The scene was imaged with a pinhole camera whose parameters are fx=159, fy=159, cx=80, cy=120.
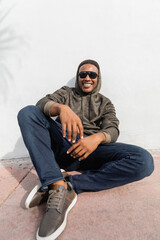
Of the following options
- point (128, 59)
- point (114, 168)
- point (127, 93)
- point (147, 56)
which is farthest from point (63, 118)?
point (147, 56)

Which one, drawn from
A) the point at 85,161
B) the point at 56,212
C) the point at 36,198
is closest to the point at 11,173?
the point at 36,198

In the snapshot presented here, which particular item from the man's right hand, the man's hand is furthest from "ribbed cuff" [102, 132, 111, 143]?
the man's right hand

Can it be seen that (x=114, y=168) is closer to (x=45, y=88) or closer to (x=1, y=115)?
(x=45, y=88)

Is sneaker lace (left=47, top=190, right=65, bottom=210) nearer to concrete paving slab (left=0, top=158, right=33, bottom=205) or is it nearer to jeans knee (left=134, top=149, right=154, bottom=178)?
concrete paving slab (left=0, top=158, right=33, bottom=205)

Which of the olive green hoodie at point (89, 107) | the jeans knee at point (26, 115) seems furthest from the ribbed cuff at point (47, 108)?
the olive green hoodie at point (89, 107)

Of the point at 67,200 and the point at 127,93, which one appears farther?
the point at 127,93

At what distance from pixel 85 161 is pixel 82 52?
1.49 metres

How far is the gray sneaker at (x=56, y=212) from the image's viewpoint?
3.16ft

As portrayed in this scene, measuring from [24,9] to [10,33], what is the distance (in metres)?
0.37

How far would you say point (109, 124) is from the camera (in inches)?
64.9

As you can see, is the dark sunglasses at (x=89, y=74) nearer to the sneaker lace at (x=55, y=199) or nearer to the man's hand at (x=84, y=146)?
the man's hand at (x=84, y=146)

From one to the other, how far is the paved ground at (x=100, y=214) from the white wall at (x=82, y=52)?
1006 mm

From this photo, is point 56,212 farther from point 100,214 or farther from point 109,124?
→ point 109,124

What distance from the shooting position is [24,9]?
7.07 ft
